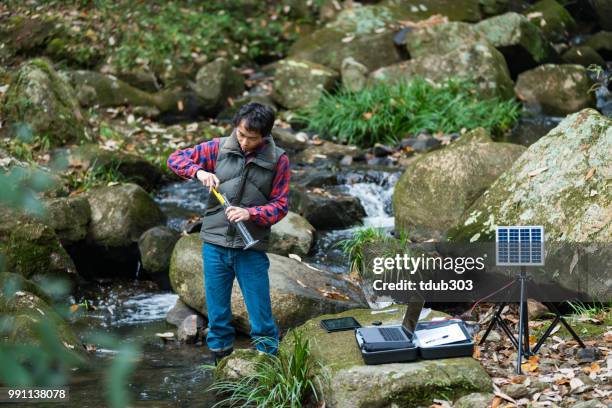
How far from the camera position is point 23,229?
7.16m

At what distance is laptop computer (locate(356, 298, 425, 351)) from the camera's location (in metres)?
4.38

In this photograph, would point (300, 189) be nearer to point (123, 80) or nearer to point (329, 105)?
point (329, 105)

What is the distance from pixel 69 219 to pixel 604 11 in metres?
11.7

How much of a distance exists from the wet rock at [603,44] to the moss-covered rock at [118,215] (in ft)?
32.1

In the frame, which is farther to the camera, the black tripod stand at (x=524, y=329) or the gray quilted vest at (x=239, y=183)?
the gray quilted vest at (x=239, y=183)

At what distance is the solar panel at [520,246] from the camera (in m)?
4.40

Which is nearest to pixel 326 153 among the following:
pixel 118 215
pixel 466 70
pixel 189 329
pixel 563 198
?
pixel 466 70

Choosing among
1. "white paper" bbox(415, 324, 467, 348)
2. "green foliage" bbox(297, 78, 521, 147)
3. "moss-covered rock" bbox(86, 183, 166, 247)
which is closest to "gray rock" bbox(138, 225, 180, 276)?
"moss-covered rock" bbox(86, 183, 166, 247)

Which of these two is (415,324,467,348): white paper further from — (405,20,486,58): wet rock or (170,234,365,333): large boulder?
(405,20,486,58): wet rock

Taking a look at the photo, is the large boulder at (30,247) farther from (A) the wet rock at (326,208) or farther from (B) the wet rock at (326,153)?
(B) the wet rock at (326,153)

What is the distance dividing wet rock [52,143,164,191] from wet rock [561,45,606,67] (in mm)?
8194

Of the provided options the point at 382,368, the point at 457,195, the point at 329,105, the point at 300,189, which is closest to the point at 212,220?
the point at 382,368

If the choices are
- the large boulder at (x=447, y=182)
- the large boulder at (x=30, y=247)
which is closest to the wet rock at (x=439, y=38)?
the large boulder at (x=447, y=182)

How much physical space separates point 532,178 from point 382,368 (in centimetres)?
274
